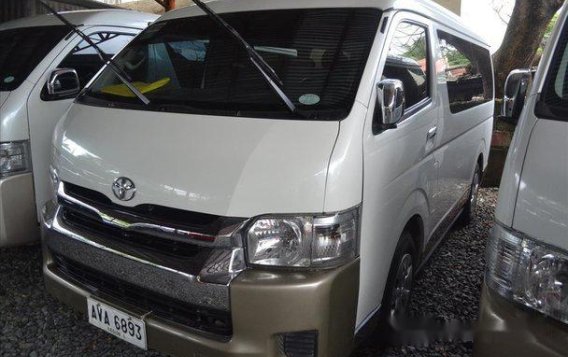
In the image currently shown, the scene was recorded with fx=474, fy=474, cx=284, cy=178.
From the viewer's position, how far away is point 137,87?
8.89 ft

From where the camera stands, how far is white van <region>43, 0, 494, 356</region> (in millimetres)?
1873

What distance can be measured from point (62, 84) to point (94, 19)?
766 millimetres

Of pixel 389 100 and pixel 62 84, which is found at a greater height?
pixel 389 100

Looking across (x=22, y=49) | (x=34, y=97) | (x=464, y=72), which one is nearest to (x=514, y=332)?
(x=464, y=72)

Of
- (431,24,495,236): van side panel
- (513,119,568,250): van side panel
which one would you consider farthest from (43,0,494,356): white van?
(513,119,568,250): van side panel

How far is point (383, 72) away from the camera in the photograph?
2350 mm

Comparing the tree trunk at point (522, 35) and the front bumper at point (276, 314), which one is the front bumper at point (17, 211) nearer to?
the front bumper at point (276, 314)

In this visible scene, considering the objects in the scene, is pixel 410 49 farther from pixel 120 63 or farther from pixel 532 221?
pixel 120 63

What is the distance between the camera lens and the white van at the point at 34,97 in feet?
10.3

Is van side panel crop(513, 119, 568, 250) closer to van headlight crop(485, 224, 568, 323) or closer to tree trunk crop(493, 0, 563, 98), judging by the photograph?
van headlight crop(485, 224, 568, 323)

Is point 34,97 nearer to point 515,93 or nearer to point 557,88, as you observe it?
point 515,93

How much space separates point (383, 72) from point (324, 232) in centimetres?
94

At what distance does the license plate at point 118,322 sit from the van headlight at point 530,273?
56.9 inches

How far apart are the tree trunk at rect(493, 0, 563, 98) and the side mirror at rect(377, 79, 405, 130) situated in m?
6.12
